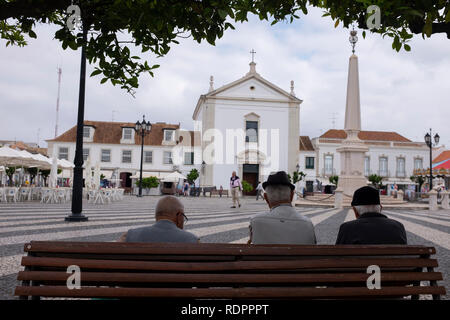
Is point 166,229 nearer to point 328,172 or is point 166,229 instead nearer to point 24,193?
point 24,193

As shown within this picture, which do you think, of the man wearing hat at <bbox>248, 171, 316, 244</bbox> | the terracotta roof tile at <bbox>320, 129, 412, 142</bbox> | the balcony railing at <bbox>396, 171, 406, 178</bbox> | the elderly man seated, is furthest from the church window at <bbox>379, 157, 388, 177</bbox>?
the elderly man seated

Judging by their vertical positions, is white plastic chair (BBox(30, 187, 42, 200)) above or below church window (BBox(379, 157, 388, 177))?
below

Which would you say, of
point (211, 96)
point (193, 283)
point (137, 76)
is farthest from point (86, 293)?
point (211, 96)

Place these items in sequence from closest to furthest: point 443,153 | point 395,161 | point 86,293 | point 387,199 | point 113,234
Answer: point 86,293 < point 113,234 < point 387,199 < point 395,161 < point 443,153

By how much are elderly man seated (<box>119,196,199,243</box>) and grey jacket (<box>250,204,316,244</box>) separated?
0.48 m

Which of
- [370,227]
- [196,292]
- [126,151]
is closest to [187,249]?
[196,292]

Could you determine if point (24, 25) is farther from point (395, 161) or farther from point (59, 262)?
point (395, 161)

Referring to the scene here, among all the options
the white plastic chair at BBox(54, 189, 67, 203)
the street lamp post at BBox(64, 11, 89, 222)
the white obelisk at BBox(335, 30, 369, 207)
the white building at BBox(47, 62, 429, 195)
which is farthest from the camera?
the white building at BBox(47, 62, 429, 195)

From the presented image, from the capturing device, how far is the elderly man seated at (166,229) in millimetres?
2449

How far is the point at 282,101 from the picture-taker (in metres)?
38.8

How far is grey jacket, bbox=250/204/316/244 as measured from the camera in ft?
8.91

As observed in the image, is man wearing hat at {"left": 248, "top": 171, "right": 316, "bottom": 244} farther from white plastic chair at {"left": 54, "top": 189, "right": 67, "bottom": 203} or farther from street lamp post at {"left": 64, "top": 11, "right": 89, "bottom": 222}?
white plastic chair at {"left": 54, "top": 189, "right": 67, "bottom": 203}

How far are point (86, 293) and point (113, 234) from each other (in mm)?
5373

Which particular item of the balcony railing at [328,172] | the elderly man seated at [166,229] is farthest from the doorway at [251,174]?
the elderly man seated at [166,229]
